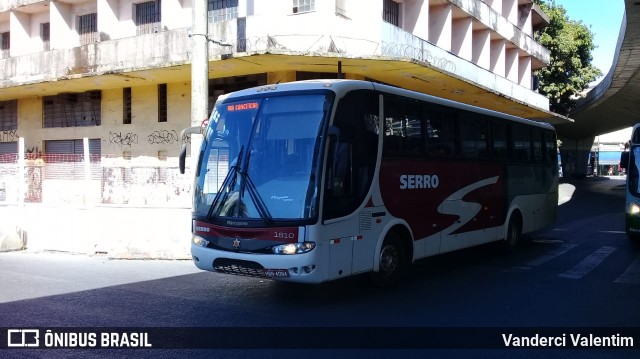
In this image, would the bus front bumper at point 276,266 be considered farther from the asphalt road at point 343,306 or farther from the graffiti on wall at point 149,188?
the graffiti on wall at point 149,188

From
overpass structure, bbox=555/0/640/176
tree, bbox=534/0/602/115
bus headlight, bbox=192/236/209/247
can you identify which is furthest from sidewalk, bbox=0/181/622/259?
tree, bbox=534/0/602/115

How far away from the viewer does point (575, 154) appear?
193ft

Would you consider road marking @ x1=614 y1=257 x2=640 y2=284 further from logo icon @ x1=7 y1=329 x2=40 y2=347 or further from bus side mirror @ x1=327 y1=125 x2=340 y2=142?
logo icon @ x1=7 y1=329 x2=40 y2=347

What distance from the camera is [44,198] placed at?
45.0 ft

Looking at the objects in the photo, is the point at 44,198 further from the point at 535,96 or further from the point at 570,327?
the point at 535,96

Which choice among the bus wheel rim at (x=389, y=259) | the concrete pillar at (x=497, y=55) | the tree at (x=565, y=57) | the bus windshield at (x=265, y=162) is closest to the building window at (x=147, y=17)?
the bus windshield at (x=265, y=162)

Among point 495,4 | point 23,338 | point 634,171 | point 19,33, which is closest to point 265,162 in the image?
point 23,338

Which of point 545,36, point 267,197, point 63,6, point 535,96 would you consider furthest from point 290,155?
point 545,36

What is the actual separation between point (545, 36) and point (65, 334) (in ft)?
121

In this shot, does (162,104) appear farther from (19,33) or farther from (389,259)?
(389,259)

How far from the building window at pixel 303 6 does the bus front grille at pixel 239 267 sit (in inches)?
434

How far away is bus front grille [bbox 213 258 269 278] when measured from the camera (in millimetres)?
7184

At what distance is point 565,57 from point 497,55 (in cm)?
1165

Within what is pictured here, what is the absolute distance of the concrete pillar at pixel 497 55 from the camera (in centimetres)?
2805
